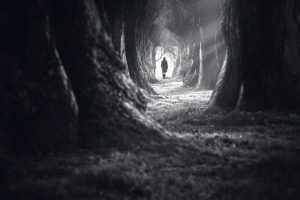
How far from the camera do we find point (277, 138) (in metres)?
8.70

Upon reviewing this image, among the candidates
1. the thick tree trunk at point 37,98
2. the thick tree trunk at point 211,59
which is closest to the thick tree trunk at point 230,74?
the thick tree trunk at point 37,98

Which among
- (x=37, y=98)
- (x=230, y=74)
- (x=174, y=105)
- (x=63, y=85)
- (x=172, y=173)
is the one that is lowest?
(x=172, y=173)

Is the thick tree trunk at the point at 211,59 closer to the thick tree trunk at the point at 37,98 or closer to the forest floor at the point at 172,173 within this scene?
the forest floor at the point at 172,173

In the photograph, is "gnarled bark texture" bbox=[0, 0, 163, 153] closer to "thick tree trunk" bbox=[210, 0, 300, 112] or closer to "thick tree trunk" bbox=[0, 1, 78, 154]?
"thick tree trunk" bbox=[0, 1, 78, 154]

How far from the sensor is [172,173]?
5.91 m

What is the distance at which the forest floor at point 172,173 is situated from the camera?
5.09 meters

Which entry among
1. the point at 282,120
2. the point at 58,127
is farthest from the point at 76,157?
the point at 282,120

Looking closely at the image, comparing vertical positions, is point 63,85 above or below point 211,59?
below

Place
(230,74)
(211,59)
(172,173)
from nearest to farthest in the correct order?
(172,173) → (230,74) → (211,59)

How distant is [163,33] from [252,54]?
5106cm

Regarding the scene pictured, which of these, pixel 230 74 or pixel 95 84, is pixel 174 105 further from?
pixel 95 84

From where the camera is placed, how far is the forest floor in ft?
16.7

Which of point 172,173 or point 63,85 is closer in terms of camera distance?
point 172,173

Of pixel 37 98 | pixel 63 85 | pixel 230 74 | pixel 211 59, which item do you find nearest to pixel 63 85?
pixel 63 85
